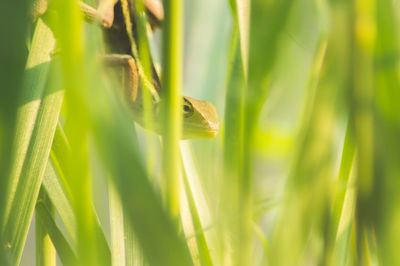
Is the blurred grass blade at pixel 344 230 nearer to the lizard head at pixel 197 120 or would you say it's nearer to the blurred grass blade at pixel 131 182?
the blurred grass blade at pixel 131 182

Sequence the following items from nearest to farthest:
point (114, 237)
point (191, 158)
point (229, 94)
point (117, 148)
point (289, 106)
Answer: point (117, 148) < point (229, 94) < point (114, 237) < point (191, 158) < point (289, 106)

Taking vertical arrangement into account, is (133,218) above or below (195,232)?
above

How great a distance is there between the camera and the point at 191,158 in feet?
2.05

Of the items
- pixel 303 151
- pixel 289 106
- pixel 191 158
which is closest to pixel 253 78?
pixel 303 151

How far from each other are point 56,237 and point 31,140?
0.14 metres

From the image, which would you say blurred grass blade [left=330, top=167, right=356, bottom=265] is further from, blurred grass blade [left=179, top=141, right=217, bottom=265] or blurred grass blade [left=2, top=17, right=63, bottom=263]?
blurred grass blade [left=2, top=17, right=63, bottom=263]

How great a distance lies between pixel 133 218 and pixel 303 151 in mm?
92

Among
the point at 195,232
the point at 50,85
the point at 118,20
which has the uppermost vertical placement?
the point at 118,20

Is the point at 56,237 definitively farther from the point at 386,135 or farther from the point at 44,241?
the point at 386,135

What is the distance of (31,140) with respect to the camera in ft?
1.39

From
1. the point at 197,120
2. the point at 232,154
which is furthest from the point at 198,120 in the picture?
the point at 232,154

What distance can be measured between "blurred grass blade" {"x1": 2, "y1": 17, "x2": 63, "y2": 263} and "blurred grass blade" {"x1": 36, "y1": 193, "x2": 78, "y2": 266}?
0.10m

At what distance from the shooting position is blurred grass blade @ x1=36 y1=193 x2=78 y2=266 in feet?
1.60

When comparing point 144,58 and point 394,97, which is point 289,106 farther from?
point 394,97
